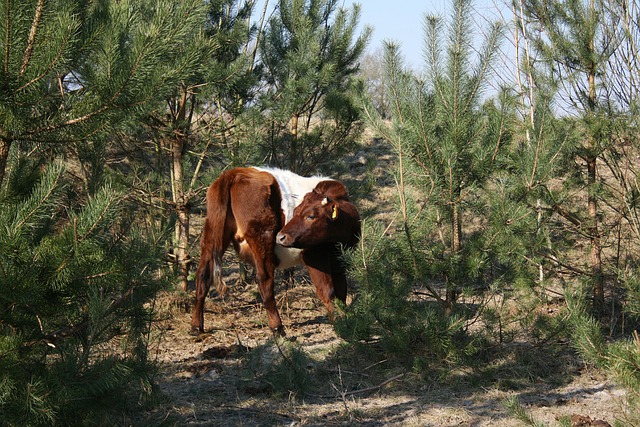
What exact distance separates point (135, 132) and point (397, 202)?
4473 millimetres

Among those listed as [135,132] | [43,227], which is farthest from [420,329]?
[135,132]

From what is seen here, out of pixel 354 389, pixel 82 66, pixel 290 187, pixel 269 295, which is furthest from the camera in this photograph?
pixel 290 187

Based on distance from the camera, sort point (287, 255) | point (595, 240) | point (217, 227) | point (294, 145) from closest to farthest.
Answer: point (595, 240)
point (217, 227)
point (287, 255)
point (294, 145)

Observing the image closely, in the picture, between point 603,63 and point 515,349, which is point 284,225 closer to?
point 515,349

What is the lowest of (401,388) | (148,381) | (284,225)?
(401,388)

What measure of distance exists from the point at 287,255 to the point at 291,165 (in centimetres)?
247

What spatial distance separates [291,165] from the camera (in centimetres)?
1008

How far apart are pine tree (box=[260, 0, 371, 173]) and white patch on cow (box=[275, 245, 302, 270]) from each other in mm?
1797

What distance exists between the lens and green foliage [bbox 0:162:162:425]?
11.2ft

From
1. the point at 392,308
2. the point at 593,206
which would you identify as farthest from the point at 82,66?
the point at 593,206

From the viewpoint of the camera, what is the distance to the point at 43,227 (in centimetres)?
408

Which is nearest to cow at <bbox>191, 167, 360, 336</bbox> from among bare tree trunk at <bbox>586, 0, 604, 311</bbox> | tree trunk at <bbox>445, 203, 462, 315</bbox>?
tree trunk at <bbox>445, 203, 462, 315</bbox>

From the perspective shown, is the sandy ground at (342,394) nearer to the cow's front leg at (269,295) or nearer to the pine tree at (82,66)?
the cow's front leg at (269,295)

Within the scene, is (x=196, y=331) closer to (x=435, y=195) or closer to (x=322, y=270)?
(x=322, y=270)
